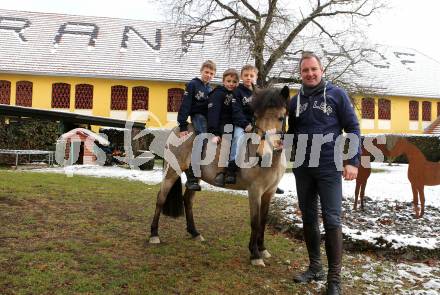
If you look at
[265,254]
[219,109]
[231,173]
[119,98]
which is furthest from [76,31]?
[265,254]

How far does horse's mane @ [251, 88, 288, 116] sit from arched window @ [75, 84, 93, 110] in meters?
23.2

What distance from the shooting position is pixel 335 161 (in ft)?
13.4

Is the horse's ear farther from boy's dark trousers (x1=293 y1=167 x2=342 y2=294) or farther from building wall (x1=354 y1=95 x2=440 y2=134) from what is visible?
building wall (x1=354 y1=95 x2=440 y2=134)

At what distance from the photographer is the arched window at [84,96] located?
1011 inches

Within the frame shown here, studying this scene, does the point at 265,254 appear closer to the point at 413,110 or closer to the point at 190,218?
the point at 190,218

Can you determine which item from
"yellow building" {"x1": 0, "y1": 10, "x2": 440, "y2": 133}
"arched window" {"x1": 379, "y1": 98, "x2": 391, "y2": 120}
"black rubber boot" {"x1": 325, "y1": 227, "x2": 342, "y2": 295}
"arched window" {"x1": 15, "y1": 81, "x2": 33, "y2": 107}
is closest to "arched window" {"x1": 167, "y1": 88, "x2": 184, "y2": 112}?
"yellow building" {"x1": 0, "y1": 10, "x2": 440, "y2": 133}

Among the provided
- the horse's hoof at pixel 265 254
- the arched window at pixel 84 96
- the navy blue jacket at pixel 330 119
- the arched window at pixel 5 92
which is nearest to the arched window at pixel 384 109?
the arched window at pixel 84 96

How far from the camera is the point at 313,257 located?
4.58m

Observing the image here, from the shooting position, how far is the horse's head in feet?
14.4

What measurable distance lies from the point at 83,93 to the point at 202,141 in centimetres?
2211

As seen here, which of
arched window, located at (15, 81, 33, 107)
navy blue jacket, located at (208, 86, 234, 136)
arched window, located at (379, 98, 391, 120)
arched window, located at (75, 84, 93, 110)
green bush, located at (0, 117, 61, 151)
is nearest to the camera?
navy blue jacket, located at (208, 86, 234, 136)

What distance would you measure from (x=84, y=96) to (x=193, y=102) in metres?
21.8

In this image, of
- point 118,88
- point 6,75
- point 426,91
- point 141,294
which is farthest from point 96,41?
point 141,294

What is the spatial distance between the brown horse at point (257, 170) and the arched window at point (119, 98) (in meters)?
21.1
